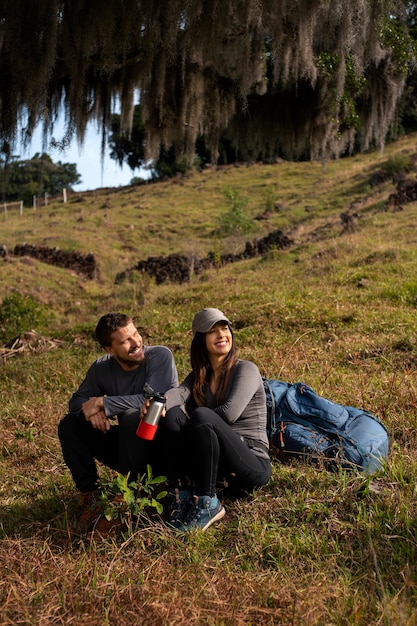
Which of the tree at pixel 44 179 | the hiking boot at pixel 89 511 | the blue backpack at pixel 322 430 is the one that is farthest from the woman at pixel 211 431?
the tree at pixel 44 179

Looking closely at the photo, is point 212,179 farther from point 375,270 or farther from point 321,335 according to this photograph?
point 321,335

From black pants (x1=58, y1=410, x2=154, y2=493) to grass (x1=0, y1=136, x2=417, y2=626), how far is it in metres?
0.25

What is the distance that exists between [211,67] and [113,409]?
19.6 feet

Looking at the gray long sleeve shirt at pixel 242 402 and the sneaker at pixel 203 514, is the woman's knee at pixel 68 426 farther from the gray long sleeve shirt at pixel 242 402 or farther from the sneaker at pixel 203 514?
the sneaker at pixel 203 514

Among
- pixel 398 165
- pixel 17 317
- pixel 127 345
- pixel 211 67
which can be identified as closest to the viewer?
pixel 127 345

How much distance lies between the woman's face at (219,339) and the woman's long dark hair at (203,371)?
5 cm

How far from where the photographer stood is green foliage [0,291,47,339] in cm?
966

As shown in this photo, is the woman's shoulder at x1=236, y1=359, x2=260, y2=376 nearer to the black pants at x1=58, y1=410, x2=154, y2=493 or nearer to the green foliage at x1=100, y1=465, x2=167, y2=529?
the black pants at x1=58, y1=410, x2=154, y2=493

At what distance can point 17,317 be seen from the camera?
997 centimetres

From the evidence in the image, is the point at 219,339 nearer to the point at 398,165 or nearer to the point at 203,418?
the point at 203,418

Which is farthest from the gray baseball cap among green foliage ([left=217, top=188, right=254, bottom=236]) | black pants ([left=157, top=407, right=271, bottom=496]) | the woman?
green foliage ([left=217, top=188, right=254, bottom=236])

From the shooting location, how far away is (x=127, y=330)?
3775mm

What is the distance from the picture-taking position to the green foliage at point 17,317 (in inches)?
380

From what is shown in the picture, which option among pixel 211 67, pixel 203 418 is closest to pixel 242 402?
pixel 203 418
